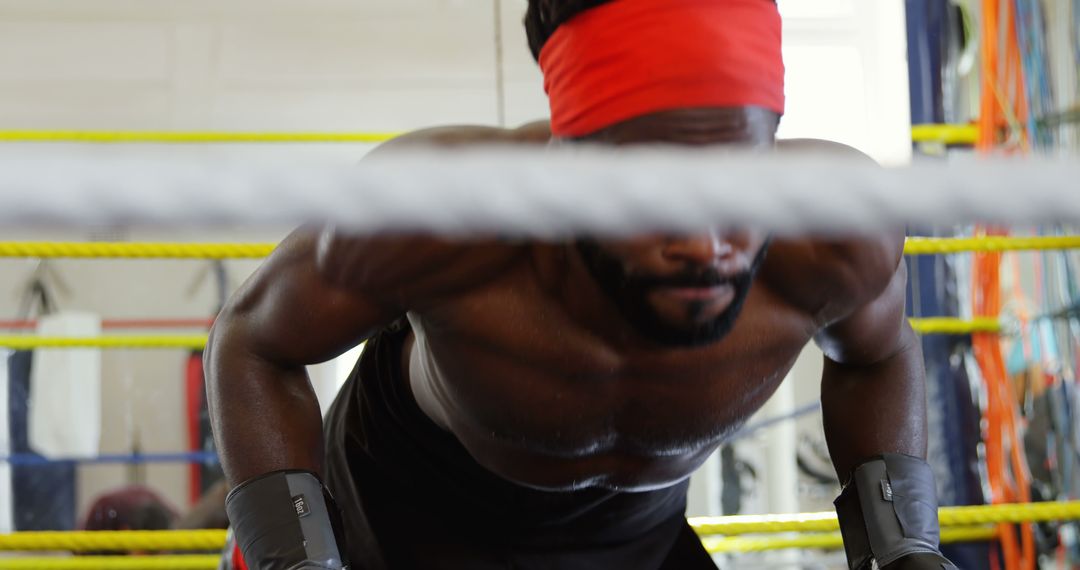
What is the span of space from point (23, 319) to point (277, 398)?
269 centimetres

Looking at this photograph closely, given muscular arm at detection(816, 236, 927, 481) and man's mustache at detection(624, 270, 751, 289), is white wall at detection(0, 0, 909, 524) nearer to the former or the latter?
muscular arm at detection(816, 236, 927, 481)

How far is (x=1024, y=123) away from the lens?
1.65 m

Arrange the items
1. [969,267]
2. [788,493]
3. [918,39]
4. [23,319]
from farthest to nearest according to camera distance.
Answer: [23,319] < [788,493] < [969,267] < [918,39]

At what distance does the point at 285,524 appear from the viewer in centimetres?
89

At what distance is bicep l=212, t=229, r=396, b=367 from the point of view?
2.90 ft

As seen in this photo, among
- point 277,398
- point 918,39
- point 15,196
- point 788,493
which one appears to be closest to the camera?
point 15,196

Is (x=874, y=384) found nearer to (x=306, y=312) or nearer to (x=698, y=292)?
(x=698, y=292)

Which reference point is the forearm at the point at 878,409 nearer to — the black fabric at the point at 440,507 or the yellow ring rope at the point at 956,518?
the black fabric at the point at 440,507

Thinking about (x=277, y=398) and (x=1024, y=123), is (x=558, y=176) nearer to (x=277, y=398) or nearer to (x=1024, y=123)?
(x=277, y=398)

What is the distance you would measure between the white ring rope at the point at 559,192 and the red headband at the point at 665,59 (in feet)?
1.29

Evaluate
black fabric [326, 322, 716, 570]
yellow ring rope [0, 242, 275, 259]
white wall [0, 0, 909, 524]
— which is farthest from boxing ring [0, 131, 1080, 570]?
white wall [0, 0, 909, 524]

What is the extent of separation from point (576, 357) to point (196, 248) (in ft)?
2.13

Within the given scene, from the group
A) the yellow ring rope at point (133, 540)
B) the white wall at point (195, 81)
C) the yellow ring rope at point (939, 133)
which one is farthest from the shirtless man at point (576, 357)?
the white wall at point (195, 81)

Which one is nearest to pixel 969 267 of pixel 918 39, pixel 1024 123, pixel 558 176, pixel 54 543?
pixel 1024 123
